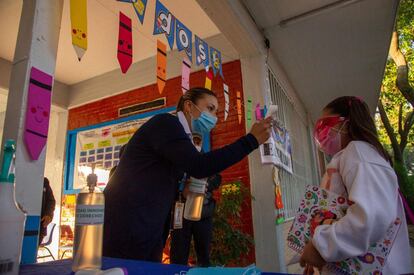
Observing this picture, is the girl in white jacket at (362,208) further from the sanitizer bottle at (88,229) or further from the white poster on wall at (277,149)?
the white poster on wall at (277,149)

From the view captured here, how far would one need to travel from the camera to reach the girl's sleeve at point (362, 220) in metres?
0.91

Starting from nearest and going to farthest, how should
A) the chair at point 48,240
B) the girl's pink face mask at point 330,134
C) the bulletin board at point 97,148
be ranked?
1. the girl's pink face mask at point 330,134
2. the chair at point 48,240
3. the bulletin board at point 97,148

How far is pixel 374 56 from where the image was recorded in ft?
13.6

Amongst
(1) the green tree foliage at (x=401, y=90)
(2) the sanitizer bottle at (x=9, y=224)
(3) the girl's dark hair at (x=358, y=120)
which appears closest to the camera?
(2) the sanitizer bottle at (x=9, y=224)

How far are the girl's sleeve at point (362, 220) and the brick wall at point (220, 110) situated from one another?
7.25 ft

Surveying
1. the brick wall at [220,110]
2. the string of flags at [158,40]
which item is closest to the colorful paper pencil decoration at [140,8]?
the string of flags at [158,40]

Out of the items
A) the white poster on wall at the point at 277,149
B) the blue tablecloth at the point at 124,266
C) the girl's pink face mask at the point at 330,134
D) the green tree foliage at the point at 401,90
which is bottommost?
the blue tablecloth at the point at 124,266

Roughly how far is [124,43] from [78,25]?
45cm

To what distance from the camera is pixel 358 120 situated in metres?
1.21

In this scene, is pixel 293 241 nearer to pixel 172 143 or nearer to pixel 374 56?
pixel 172 143

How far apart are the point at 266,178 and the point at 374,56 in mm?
2688

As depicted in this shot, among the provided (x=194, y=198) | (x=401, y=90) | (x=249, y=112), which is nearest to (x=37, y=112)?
(x=194, y=198)

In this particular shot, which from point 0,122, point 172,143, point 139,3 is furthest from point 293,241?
point 0,122

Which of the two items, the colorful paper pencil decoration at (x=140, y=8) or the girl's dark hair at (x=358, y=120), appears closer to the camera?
the girl's dark hair at (x=358, y=120)
